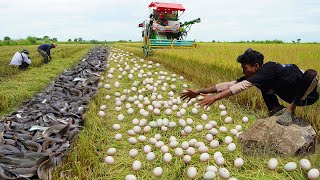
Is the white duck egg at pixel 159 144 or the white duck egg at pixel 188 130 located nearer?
the white duck egg at pixel 159 144

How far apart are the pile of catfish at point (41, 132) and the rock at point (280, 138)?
8.15 ft

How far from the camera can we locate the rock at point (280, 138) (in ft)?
13.1

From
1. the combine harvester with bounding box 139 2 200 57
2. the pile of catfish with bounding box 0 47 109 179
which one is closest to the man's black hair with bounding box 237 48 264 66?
the pile of catfish with bounding box 0 47 109 179

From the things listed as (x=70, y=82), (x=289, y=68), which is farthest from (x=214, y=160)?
(x=70, y=82)

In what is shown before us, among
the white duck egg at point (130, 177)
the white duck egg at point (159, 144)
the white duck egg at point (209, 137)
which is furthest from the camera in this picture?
the white duck egg at point (209, 137)

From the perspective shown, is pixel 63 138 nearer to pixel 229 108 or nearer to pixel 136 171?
pixel 136 171

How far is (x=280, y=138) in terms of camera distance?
4109 mm

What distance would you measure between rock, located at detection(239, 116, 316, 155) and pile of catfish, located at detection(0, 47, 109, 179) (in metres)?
2.49

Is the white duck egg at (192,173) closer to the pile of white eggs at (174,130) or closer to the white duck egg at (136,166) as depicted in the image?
the pile of white eggs at (174,130)

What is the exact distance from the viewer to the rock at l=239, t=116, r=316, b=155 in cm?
401

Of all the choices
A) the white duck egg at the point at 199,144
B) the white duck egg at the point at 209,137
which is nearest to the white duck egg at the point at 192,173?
the white duck egg at the point at 199,144

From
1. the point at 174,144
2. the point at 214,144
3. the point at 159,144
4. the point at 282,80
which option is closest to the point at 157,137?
the point at 159,144

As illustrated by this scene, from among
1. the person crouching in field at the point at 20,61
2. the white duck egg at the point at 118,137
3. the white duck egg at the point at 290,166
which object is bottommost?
the white duck egg at the point at 118,137

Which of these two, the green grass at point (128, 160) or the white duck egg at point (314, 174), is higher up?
the white duck egg at point (314, 174)
